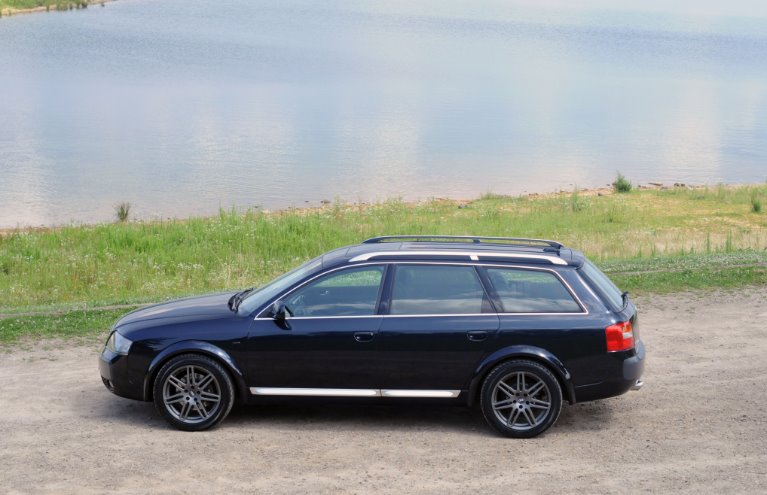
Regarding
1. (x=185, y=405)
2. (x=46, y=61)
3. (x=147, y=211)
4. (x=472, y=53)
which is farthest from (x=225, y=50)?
(x=185, y=405)

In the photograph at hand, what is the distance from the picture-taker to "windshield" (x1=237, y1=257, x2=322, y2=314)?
8812 millimetres

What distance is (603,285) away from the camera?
8.91 m

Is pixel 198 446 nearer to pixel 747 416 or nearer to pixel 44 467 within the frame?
pixel 44 467

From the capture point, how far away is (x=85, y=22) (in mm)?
83938

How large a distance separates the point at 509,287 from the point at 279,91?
49740 mm

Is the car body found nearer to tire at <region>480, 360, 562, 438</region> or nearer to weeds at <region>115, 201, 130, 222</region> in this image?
tire at <region>480, 360, 562, 438</region>

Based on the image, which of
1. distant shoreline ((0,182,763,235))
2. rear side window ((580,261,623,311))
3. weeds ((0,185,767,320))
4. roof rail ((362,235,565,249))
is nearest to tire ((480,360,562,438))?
rear side window ((580,261,623,311))

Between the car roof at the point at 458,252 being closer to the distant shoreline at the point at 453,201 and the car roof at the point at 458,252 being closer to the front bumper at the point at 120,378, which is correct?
the front bumper at the point at 120,378

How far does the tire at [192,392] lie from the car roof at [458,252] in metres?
1.30

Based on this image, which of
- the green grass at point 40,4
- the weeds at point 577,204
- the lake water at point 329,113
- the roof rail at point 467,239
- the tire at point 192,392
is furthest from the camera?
the green grass at point 40,4

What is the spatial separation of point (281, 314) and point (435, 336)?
4.13 ft

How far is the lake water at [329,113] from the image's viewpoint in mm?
35156

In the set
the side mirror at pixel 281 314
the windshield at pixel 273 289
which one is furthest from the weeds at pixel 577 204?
the side mirror at pixel 281 314

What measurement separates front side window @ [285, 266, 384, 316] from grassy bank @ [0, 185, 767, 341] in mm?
4504
